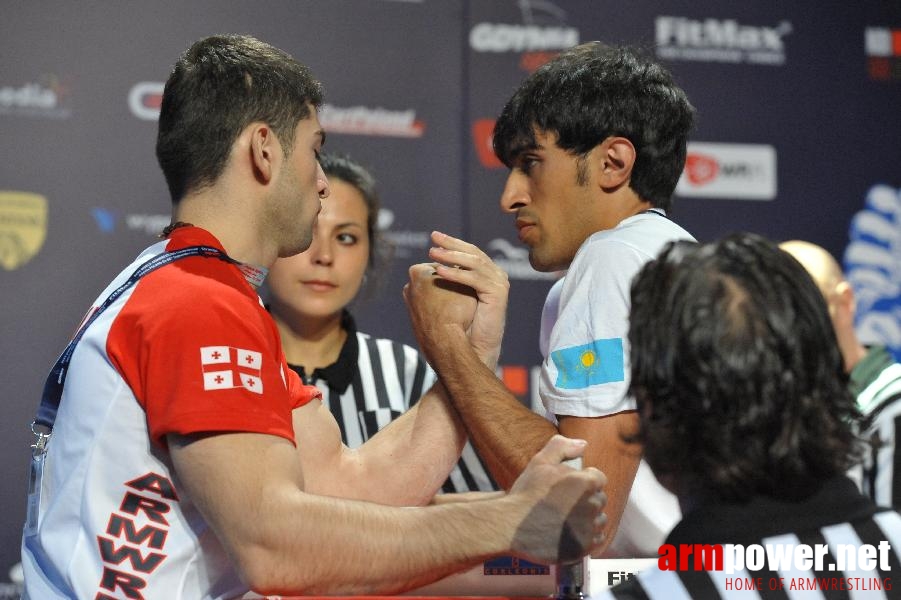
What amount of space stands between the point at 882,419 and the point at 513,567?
1.59m

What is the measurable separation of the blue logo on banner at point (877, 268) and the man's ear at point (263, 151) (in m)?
2.85

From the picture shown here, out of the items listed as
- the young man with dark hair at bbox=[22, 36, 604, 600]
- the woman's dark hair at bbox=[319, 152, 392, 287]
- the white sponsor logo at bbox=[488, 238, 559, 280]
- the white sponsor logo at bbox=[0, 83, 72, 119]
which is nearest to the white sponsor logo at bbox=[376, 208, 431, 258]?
the white sponsor logo at bbox=[488, 238, 559, 280]

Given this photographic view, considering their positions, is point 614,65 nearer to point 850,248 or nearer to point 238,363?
point 238,363

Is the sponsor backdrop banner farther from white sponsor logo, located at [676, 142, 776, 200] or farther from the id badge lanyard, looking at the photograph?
the id badge lanyard

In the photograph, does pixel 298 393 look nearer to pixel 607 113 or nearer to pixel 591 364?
pixel 591 364

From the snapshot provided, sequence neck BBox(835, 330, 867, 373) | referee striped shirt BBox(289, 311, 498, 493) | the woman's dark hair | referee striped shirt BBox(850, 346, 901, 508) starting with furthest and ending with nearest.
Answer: neck BBox(835, 330, 867, 373) < the woman's dark hair < referee striped shirt BBox(289, 311, 498, 493) < referee striped shirt BBox(850, 346, 901, 508)

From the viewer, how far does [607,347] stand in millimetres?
1594

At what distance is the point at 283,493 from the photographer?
125cm

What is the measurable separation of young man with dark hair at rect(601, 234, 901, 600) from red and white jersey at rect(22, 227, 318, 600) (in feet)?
1.69

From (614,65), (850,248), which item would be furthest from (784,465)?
(850,248)

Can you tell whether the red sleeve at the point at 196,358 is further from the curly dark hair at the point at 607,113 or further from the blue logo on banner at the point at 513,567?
the curly dark hair at the point at 607,113

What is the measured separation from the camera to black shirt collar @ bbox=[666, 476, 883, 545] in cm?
100

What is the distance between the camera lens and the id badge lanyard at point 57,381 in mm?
1407

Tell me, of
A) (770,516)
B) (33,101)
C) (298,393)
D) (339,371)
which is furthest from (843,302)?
(33,101)
